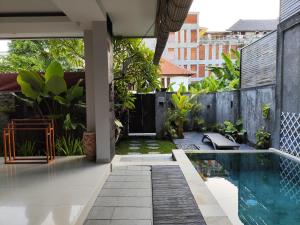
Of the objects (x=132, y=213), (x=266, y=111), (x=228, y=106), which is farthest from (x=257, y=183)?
(x=228, y=106)

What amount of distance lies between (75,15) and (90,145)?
2.47 metres

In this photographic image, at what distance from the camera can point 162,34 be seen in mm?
5043

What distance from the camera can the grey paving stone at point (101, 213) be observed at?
122 inches

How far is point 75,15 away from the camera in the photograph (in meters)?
4.86

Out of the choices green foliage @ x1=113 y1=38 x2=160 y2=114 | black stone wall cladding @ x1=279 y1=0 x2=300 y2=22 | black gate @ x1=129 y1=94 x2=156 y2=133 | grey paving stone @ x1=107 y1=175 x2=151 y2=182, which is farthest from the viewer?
black gate @ x1=129 y1=94 x2=156 y2=133

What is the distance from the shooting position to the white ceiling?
458 centimetres

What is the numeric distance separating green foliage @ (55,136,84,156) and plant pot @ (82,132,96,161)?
671 millimetres

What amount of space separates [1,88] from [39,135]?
5.23 feet

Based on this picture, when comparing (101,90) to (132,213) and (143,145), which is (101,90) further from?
(143,145)

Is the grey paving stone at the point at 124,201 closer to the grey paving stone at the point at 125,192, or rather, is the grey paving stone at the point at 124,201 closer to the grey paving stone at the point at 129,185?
the grey paving stone at the point at 125,192

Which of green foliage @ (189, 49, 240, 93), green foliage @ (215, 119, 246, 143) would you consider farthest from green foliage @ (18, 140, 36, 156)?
green foliage @ (189, 49, 240, 93)

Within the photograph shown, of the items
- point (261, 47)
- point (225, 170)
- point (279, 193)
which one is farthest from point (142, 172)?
point (261, 47)

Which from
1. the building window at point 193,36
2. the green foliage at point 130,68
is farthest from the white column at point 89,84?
the building window at point 193,36

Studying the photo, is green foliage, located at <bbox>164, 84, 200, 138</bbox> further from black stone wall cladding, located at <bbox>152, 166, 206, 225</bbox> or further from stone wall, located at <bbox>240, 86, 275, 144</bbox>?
black stone wall cladding, located at <bbox>152, 166, 206, 225</bbox>
